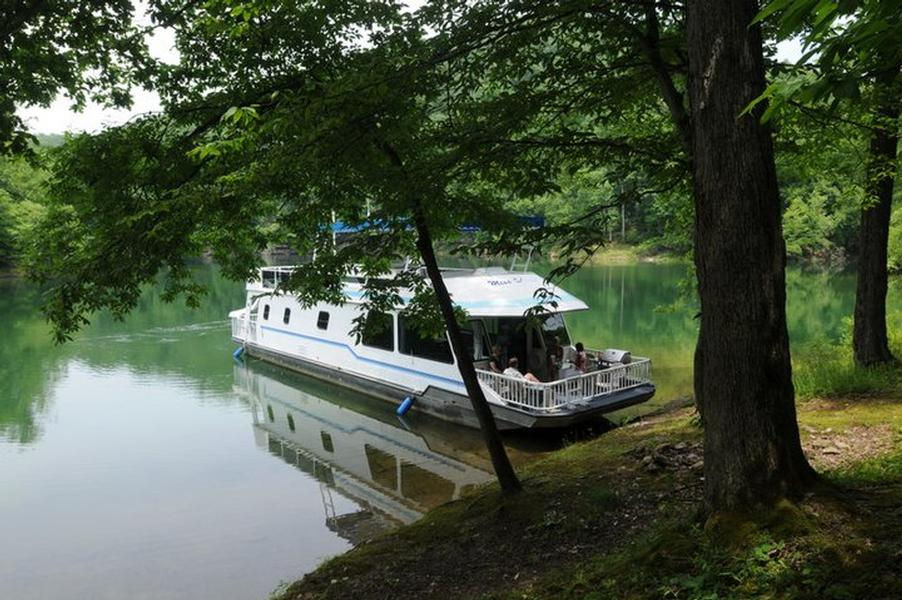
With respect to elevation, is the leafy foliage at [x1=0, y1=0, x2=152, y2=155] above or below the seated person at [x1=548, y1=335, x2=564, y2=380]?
above

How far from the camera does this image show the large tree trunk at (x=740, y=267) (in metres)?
3.72

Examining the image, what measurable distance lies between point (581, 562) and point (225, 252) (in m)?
4.37

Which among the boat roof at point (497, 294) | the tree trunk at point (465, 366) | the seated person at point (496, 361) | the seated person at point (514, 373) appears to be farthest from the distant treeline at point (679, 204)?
the seated person at point (514, 373)

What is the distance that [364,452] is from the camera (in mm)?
13391

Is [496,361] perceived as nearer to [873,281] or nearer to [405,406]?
[405,406]

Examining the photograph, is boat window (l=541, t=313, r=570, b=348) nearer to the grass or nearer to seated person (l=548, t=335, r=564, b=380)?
seated person (l=548, t=335, r=564, b=380)

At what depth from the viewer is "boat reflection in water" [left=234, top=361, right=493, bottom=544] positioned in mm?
10492

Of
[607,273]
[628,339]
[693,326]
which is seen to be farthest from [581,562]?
[607,273]

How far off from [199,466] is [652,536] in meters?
10.4

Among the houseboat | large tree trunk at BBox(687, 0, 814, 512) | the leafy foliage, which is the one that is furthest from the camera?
the houseboat

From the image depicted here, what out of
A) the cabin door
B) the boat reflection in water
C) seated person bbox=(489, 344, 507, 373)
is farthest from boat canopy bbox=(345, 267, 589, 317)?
the boat reflection in water

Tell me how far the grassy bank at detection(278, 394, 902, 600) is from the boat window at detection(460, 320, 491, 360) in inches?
186

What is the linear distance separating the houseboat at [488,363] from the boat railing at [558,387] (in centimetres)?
2

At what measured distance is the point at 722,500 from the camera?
3.90 m
